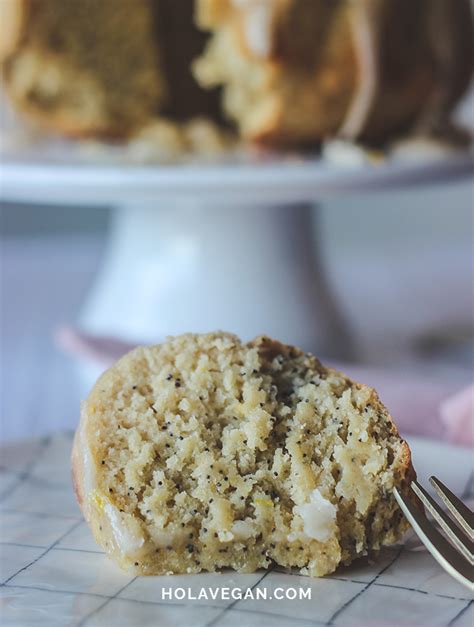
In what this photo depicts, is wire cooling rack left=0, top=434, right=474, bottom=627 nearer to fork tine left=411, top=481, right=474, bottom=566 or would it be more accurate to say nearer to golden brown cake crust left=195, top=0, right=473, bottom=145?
fork tine left=411, top=481, right=474, bottom=566

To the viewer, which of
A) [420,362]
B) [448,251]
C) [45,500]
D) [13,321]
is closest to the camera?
[45,500]

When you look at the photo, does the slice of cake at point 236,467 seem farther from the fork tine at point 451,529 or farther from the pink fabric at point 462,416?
the pink fabric at point 462,416

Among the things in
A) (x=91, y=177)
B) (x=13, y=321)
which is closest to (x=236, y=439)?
(x=91, y=177)

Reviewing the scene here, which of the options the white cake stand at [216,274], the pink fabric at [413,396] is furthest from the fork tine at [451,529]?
the white cake stand at [216,274]

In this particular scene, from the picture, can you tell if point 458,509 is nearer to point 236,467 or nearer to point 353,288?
point 236,467

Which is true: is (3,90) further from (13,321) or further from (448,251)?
(448,251)
